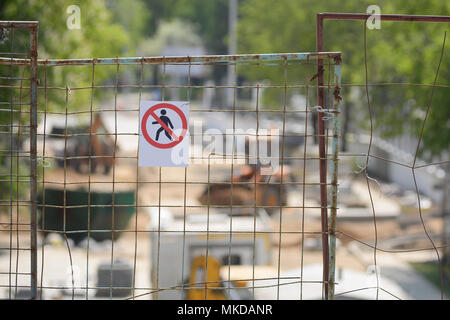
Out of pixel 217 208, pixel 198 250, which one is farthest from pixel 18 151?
pixel 217 208

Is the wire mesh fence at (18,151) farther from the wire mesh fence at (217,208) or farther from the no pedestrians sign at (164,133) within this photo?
the no pedestrians sign at (164,133)

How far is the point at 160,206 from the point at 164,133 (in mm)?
497

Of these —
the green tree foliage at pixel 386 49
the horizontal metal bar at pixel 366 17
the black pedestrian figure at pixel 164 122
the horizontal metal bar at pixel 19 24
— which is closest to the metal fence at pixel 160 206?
the horizontal metal bar at pixel 19 24

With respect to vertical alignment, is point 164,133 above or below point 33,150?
above

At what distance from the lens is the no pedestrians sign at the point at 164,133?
400cm

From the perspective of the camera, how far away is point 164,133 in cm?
402

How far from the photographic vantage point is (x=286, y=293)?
7.40 m

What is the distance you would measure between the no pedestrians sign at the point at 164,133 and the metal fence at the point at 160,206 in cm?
11

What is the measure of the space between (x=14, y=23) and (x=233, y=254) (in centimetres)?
631

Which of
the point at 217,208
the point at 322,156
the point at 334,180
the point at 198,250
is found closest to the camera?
the point at 334,180

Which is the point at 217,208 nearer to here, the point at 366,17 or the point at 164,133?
the point at 164,133
